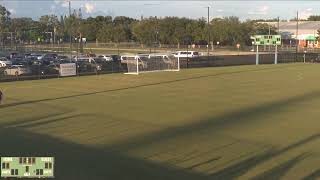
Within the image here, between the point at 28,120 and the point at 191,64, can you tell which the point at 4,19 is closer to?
the point at 191,64

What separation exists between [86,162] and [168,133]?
18.0 feet

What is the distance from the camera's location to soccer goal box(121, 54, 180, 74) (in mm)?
57781

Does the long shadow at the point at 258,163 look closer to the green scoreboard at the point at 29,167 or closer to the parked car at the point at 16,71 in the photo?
the green scoreboard at the point at 29,167

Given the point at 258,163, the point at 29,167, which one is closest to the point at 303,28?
the point at 258,163

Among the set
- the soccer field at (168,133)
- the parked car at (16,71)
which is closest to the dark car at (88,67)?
the parked car at (16,71)

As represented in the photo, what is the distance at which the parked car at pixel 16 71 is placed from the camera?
173ft

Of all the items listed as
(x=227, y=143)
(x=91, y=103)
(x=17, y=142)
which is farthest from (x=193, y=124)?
(x=91, y=103)

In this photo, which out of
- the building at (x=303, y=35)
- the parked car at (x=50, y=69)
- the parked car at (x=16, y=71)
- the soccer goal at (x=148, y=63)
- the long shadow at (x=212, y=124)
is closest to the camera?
the long shadow at (x=212, y=124)

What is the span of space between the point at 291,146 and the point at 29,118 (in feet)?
40.4

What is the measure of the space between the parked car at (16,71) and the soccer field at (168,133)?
1797cm

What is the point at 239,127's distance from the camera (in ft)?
67.2

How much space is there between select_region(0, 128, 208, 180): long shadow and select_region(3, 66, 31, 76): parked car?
116ft

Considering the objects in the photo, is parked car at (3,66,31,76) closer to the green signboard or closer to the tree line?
the green signboard

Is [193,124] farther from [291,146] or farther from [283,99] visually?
[283,99]
